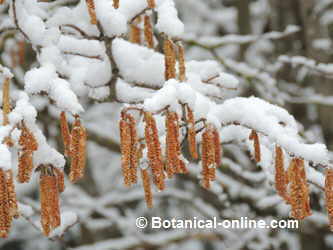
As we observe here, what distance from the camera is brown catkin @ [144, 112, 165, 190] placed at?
1446 millimetres

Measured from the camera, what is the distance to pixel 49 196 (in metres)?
1.59

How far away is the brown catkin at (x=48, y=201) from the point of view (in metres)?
1.57

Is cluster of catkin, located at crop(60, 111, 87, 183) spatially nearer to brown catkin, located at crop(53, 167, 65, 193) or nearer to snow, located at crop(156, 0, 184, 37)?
brown catkin, located at crop(53, 167, 65, 193)

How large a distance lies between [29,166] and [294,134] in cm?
83

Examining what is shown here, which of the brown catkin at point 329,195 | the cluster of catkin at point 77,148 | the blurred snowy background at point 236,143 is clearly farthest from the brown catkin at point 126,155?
the blurred snowy background at point 236,143

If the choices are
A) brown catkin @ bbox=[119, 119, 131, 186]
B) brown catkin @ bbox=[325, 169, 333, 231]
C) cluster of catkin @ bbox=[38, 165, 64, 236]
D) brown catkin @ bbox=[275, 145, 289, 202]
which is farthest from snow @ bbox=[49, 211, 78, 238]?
brown catkin @ bbox=[325, 169, 333, 231]

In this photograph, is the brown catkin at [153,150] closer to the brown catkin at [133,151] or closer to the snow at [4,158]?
the brown catkin at [133,151]

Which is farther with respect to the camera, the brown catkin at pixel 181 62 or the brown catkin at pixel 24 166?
the brown catkin at pixel 181 62

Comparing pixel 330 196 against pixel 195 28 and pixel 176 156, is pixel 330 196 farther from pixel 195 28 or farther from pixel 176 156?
pixel 195 28

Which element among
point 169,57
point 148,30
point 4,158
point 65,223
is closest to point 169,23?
point 169,57

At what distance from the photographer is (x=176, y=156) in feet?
4.76

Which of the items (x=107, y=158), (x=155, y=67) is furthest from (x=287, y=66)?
(x=155, y=67)

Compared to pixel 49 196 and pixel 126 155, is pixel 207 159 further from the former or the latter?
pixel 49 196

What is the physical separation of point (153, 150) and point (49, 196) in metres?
0.37
